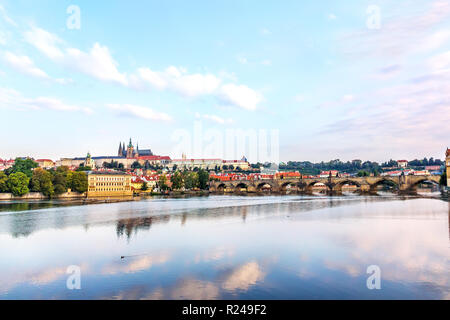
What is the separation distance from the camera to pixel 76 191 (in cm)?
5725

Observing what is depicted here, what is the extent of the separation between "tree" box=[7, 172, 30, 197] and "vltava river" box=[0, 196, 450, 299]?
34401mm

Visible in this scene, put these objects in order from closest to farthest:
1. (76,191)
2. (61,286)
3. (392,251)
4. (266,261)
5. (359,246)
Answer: (61,286) → (266,261) → (392,251) → (359,246) → (76,191)

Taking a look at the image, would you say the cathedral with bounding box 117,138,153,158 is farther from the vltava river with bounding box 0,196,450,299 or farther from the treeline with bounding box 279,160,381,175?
the vltava river with bounding box 0,196,450,299

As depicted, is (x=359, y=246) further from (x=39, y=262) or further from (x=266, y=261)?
(x=39, y=262)

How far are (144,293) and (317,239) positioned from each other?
391 inches

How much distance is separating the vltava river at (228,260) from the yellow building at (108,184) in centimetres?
3729

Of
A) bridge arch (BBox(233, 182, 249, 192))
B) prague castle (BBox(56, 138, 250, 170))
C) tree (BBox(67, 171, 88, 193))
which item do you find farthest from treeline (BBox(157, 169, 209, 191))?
prague castle (BBox(56, 138, 250, 170))

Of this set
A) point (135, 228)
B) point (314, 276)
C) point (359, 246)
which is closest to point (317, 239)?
point (359, 246)

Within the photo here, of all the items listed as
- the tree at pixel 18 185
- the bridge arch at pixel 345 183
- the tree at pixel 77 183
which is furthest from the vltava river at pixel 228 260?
the bridge arch at pixel 345 183

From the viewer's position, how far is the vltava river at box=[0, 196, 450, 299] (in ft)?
30.4

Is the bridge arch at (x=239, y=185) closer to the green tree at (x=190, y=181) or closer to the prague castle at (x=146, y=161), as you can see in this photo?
the green tree at (x=190, y=181)

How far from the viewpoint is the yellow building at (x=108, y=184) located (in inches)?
2272

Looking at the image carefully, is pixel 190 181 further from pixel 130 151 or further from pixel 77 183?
pixel 130 151

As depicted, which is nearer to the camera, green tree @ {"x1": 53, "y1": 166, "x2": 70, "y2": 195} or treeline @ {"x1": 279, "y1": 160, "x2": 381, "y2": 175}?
green tree @ {"x1": 53, "y1": 166, "x2": 70, "y2": 195}
